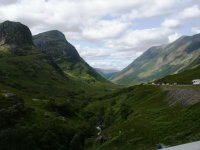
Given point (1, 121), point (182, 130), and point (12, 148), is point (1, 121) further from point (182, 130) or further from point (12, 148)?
point (182, 130)

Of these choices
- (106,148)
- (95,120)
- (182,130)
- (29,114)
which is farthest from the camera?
(29,114)

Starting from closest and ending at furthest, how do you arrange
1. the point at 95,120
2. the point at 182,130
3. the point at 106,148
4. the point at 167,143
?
the point at 167,143 < the point at 182,130 < the point at 106,148 < the point at 95,120

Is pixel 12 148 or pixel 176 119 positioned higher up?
pixel 176 119

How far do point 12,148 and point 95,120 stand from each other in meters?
51.3

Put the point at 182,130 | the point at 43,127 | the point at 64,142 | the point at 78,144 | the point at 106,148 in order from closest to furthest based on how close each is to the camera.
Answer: the point at 182,130 < the point at 106,148 < the point at 78,144 < the point at 64,142 < the point at 43,127

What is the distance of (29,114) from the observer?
19912cm

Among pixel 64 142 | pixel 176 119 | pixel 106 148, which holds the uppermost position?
pixel 176 119

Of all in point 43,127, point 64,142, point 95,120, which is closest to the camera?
point 64,142

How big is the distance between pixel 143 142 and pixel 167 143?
29.8ft

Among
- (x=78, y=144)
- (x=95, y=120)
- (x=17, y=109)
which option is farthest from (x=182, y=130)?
(x=17, y=109)

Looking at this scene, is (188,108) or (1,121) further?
(1,121)

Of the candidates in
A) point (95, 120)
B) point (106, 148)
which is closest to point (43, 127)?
point (95, 120)

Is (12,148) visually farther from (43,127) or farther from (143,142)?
(143,142)

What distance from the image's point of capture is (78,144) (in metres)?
138
